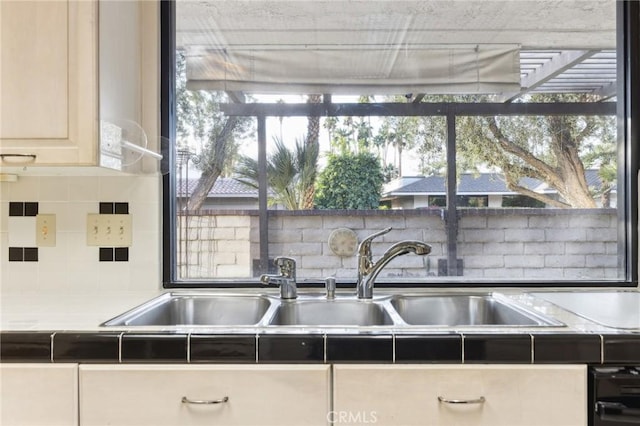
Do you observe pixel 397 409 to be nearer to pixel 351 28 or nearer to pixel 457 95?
pixel 457 95

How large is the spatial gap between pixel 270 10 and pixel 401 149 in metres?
0.79

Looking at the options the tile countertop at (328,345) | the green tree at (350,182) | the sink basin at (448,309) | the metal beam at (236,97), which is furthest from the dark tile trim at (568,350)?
the metal beam at (236,97)

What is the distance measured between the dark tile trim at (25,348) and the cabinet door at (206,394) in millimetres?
115

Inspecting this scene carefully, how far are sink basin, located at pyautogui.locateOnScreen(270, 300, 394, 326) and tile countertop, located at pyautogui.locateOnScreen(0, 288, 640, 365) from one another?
39 cm

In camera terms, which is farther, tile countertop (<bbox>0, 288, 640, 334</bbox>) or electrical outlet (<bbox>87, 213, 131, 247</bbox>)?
electrical outlet (<bbox>87, 213, 131, 247</bbox>)

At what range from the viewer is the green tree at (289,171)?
1718mm

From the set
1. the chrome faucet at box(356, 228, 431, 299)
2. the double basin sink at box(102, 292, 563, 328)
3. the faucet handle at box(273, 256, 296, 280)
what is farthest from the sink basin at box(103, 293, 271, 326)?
the chrome faucet at box(356, 228, 431, 299)

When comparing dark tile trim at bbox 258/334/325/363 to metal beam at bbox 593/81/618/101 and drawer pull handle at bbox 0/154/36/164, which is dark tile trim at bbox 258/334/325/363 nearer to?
drawer pull handle at bbox 0/154/36/164

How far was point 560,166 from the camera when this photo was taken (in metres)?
1.72

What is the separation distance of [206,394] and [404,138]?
48.1 inches

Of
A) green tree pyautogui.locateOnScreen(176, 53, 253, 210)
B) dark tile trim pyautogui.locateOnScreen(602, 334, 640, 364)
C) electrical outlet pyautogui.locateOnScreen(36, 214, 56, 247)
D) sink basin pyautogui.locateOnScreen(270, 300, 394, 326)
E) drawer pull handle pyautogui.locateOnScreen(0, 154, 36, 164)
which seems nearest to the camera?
dark tile trim pyautogui.locateOnScreen(602, 334, 640, 364)

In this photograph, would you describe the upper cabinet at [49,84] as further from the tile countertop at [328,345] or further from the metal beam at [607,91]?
the metal beam at [607,91]

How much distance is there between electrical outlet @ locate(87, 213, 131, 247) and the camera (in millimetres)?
1575

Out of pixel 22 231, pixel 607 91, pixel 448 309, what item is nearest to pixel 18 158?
pixel 22 231
